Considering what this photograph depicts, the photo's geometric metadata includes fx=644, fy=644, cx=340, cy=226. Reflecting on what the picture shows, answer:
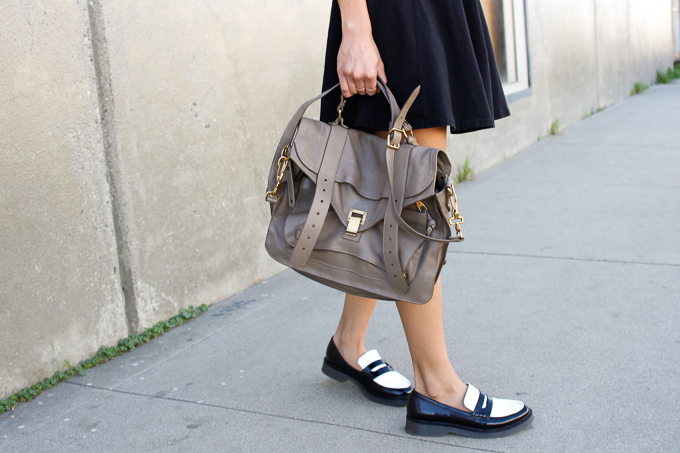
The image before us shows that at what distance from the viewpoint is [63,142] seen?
2371 millimetres

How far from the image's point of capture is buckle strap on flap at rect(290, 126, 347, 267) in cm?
173

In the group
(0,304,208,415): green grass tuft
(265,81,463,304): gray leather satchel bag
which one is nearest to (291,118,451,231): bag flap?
(265,81,463,304): gray leather satchel bag

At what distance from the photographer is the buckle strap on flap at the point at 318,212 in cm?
173

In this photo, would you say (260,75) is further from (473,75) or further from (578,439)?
(578,439)

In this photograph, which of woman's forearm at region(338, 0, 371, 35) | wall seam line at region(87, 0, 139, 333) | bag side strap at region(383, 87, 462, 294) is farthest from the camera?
wall seam line at region(87, 0, 139, 333)

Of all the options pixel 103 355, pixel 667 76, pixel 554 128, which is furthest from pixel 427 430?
pixel 667 76

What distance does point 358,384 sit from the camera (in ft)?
7.20

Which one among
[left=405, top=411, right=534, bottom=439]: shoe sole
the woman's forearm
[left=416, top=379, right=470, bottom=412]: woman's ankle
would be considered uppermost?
the woman's forearm

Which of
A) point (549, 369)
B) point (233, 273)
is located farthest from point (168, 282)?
point (549, 369)

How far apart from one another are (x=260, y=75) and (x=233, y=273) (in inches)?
40.0

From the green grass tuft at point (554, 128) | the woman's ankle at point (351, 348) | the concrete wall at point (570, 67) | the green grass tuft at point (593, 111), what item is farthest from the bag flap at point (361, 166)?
the green grass tuft at point (593, 111)

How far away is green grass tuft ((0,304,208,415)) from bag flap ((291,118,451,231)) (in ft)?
4.43

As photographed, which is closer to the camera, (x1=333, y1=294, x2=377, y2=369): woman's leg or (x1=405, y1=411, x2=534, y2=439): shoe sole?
(x1=405, y1=411, x2=534, y2=439): shoe sole

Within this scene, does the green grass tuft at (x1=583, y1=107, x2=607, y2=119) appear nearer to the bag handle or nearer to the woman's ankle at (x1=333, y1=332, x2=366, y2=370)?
the woman's ankle at (x1=333, y1=332, x2=366, y2=370)
